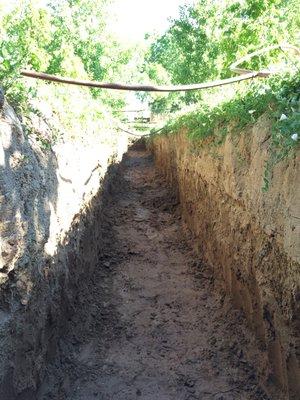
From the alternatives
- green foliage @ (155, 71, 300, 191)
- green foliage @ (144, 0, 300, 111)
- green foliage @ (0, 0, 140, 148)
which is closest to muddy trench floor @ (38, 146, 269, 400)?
green foliage @ (155, 71, 300, 191)

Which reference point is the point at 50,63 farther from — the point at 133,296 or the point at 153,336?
the point at 153,336

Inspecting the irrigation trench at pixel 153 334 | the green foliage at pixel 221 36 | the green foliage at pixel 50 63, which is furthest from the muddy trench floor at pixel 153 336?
the green foliage at pixel 221 36

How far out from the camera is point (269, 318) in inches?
133

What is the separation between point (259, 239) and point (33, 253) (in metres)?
1.97

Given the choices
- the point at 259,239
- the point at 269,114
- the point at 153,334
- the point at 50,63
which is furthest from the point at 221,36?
the point at 153,334

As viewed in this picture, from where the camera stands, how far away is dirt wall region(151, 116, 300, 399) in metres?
2.90

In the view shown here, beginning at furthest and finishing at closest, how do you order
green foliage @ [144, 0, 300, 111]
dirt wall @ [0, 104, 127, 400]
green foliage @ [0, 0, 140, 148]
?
green foliage @ [144, 0, 300, 111], green foliage @ [0, 0, 140, 148], dirt wall @ [0, 104, 127, 400]

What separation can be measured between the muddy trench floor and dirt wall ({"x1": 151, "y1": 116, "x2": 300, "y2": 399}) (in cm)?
33

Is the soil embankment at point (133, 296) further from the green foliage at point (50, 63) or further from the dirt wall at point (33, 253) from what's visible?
the green foliage at point (50, 63)

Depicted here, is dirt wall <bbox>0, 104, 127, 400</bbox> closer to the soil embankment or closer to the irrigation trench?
the soil embankment

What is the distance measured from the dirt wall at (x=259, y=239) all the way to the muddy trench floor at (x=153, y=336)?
33 cm

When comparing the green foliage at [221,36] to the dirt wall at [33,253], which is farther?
the green foliage at [221,36]

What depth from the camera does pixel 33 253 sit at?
3234 millimetres

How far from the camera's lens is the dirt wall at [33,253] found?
9.10ft
